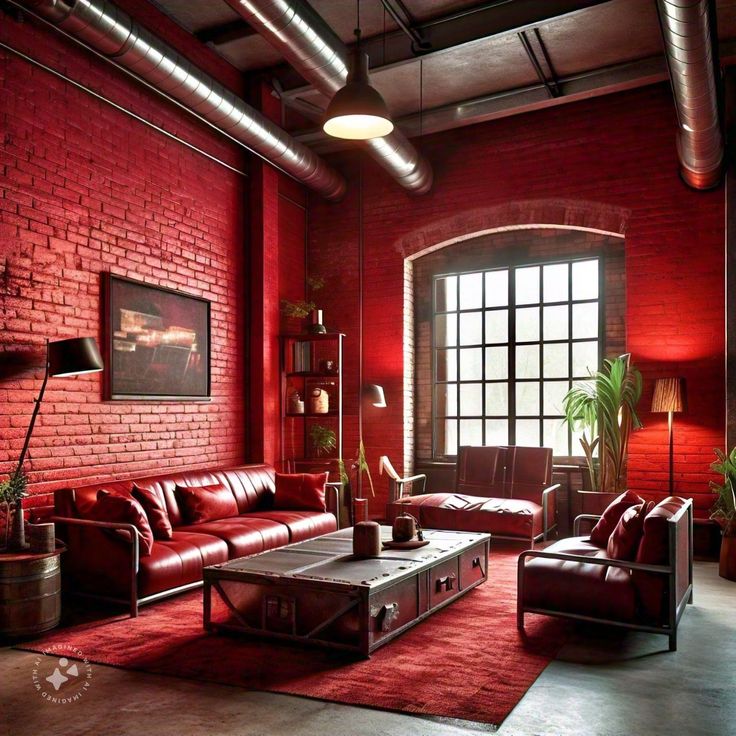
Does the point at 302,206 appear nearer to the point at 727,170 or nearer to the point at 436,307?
the point at 436,307

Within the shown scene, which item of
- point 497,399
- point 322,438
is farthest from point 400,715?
point 497,399

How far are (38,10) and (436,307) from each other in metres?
5.44

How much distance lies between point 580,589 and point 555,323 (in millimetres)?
4509

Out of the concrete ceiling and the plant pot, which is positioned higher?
the concrete ceiling

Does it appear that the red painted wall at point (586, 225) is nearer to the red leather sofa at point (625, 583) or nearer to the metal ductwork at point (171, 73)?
the metal ductwork at point (171, 73)

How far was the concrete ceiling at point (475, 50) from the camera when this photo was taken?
20.2 feet

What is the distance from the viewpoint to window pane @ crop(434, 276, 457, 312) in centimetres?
890

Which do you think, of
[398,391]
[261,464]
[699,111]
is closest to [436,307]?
[398,391]

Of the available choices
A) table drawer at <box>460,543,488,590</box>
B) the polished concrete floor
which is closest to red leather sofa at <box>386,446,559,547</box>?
table drawer at <box>460,543,488,590</box>

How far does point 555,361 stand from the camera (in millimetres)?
8273

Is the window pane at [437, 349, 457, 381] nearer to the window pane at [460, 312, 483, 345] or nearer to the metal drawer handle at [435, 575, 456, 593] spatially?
the window pane at [460, 312, 483, 345]

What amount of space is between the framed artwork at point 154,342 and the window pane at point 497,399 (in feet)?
11.1

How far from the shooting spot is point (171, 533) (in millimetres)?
5438

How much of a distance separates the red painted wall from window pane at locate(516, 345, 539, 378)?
50.3 inches
